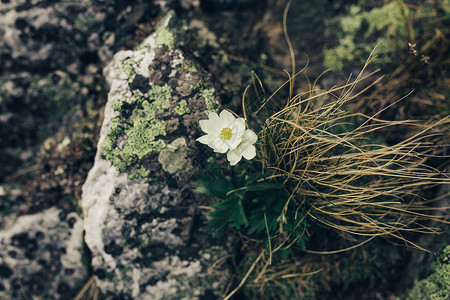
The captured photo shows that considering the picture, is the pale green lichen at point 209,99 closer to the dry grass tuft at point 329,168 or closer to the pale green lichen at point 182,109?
the pale green lichen at point 182,109

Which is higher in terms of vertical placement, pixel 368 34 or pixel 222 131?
pixel 222 131

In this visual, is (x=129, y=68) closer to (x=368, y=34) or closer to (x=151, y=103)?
(x=151, y=103)

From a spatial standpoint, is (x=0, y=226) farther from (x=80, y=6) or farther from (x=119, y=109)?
(x=80, y=6)

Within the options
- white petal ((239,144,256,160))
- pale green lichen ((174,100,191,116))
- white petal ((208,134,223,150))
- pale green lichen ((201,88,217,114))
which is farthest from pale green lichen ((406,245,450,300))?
pale green lichen ((174,100,191,116))

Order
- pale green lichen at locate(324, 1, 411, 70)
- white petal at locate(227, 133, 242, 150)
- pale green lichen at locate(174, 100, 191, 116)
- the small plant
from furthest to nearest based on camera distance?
pale green lichen at locate(324, 1, 411, 70), pale green lichen at locate(174, 100, 191, 116), the small plant, white petal at locate(227, 133, 242, 150)

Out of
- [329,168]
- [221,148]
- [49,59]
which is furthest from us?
[49,59]

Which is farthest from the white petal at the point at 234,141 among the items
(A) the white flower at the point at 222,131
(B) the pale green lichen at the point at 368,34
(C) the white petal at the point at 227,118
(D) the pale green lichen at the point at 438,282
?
(D) the pale green lichen at the point at 438,282

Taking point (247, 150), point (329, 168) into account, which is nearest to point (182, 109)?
point (247, 150)

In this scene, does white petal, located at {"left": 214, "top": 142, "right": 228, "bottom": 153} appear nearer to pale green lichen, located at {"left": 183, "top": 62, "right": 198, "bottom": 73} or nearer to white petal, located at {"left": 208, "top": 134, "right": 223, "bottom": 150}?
white petal, located at {"left": 208, "top": 134, "right": 223, "bottom": 150}

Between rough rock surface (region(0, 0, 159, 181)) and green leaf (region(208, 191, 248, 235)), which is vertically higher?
rough rock surface (region(0, 0, 159, 181))
